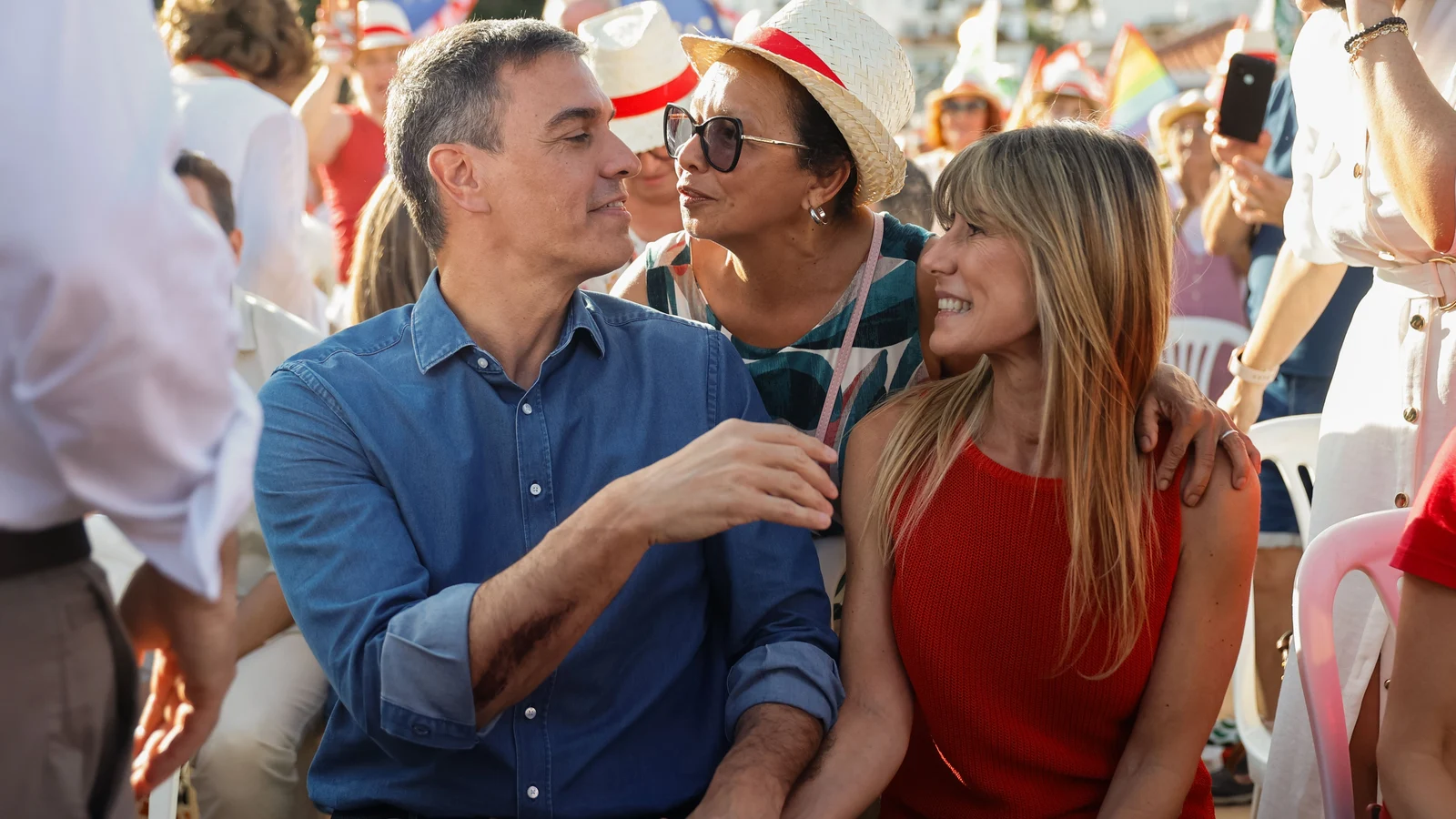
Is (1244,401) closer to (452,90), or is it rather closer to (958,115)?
(452,90)

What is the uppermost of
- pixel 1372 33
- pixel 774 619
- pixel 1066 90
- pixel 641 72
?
pixel 1372 33

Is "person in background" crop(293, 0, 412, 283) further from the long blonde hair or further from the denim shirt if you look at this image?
the long blonde hair

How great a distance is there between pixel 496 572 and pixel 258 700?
113 centimetres

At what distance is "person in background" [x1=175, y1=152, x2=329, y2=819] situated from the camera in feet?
9.68

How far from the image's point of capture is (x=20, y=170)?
1.16 meters

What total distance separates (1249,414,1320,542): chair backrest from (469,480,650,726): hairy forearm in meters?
2.31

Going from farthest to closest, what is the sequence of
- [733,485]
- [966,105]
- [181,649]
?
[966,105]
[733,485]
[181,649]

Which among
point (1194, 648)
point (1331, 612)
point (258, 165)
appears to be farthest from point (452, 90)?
point (258, 165)

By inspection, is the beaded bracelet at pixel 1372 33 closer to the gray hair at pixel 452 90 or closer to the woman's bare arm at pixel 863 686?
the woman's bare arm at pixel 863 686

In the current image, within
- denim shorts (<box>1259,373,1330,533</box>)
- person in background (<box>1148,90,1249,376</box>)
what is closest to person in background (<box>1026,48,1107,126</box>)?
person in background (<box>1148,90,1249,376</box>)

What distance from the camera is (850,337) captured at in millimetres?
3031

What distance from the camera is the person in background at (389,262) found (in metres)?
3.51

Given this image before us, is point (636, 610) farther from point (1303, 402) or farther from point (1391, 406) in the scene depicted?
point (1303, 402)

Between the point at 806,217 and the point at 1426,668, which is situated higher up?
the point at 806,217
